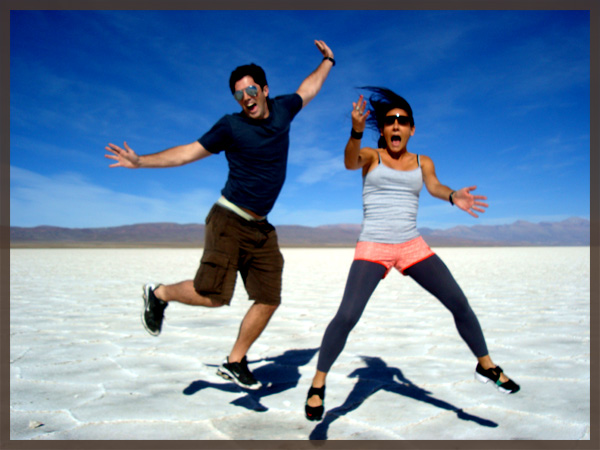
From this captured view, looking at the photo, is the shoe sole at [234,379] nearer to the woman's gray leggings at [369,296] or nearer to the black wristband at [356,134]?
the woman's gray leggings at [369,296]

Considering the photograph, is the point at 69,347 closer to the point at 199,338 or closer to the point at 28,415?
the point at 199,338

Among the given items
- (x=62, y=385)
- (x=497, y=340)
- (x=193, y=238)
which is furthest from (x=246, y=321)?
(x=193, y=238)

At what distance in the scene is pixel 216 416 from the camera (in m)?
2.28

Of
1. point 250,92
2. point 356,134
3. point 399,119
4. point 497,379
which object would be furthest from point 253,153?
point 497,379

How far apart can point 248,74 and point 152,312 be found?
1490mm

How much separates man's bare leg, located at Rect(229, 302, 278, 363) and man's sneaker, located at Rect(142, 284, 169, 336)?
0.47 m

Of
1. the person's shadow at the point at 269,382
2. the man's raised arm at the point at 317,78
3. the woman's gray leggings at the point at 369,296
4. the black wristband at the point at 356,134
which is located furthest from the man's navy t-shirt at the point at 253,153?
the person's shadow at the point at 269,382

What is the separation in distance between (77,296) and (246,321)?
5.15 meters

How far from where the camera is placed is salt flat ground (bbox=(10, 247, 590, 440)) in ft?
6.98

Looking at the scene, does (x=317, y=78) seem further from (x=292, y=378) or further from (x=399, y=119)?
(x=292, y=378)

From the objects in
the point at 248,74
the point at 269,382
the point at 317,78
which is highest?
the point at 317,78

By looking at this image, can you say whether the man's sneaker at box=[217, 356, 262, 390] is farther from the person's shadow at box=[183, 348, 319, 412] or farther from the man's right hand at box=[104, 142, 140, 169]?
the man's right hand at box=[104, 142, 140, 169]

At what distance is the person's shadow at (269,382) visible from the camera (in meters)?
2.53

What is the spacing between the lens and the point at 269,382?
284 cm
